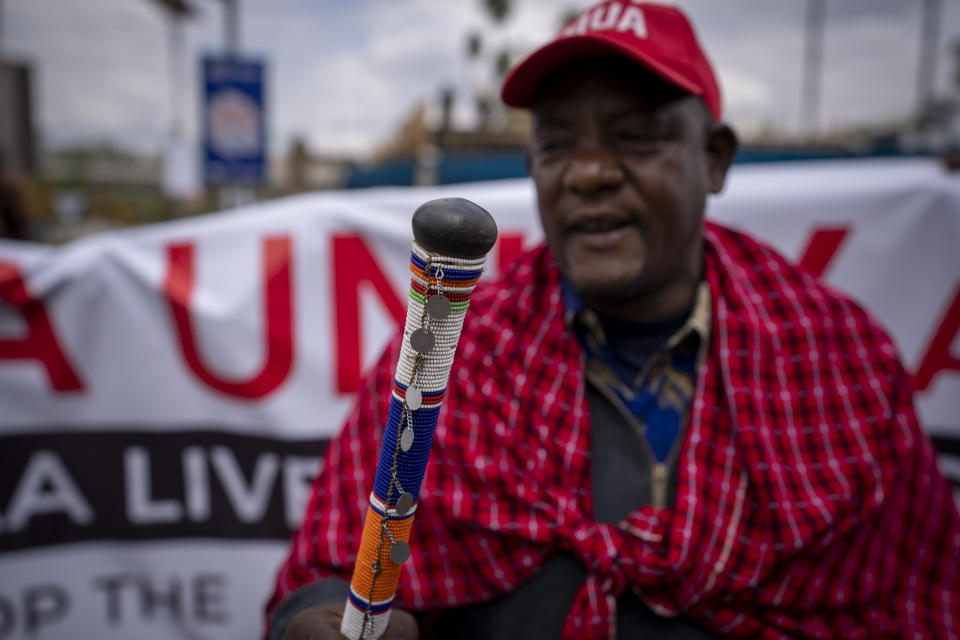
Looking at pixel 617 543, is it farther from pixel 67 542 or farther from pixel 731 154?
pixel 67 542

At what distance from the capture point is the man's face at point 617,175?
118 centimetres

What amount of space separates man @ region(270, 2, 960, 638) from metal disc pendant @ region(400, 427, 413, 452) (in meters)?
0.55

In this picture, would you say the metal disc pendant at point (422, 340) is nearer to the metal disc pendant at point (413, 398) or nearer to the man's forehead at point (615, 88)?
the metal disc pendant at point (413, 398)

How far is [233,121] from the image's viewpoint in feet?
18.2

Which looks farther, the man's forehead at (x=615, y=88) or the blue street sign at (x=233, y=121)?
the blue street sign at (x=233, y=121)

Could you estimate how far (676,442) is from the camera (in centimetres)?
123

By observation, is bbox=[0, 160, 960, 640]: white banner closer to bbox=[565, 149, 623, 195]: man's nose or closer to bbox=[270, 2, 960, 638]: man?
bbox=[270, 2, 960, 638]: man

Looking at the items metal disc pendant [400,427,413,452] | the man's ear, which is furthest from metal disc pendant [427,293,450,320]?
the man's ear

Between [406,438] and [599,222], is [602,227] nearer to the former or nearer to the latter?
[599,222]

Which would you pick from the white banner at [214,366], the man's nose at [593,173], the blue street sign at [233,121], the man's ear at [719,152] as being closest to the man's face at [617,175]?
the man's nose at [593,173]

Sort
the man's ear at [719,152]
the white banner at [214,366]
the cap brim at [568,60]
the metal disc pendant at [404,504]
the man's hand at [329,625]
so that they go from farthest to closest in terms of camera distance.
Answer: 1. the white banner at [214,366]
2. the man's ear at [719,152]
3. the cap brim at [568,60]
4. the man's hand at [329,625]
5. the metal disc pendant at [404,504]

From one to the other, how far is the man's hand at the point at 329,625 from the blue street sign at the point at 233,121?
518cm

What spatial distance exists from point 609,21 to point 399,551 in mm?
1011

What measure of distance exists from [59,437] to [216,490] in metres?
0.53
